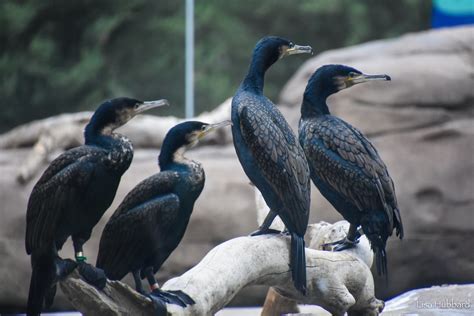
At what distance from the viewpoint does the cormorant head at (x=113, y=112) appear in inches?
111

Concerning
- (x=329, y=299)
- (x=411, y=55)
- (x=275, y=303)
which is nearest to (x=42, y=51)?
(x=411, y=55)

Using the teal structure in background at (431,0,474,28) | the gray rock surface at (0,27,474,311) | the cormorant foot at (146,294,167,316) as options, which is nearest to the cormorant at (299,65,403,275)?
the cormorant foot at (146,294,167,316)

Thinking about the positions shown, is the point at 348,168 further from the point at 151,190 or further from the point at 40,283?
the point at 40,283

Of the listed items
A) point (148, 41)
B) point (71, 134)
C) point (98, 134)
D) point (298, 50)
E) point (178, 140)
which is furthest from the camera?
point (148, 41)

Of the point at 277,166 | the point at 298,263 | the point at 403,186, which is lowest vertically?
the point at 403,186

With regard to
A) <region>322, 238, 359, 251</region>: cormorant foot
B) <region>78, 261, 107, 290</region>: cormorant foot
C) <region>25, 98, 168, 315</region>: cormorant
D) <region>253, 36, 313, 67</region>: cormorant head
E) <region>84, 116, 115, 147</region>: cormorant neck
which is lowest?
<region>322, 238, 359, 251</region>: cormorant foot

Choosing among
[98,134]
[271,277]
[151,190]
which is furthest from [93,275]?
[271,277]

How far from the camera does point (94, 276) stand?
2580 millimetres

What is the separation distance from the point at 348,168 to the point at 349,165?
0.01m

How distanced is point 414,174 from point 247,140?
321 cm

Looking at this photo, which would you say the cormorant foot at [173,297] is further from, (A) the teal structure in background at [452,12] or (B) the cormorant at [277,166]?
(A) the teal structure in background at [452,12]

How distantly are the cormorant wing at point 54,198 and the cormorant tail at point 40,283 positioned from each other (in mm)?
54

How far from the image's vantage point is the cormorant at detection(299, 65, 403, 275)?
3.28 metres

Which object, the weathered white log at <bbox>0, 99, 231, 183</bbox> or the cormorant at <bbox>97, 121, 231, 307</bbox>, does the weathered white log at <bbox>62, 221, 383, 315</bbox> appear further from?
the weathered white log at <bbox>0, 99, 231, 183</bbox>
